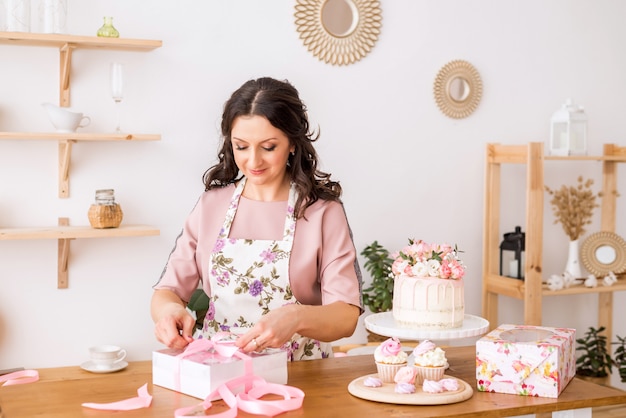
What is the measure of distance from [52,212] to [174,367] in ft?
6.20

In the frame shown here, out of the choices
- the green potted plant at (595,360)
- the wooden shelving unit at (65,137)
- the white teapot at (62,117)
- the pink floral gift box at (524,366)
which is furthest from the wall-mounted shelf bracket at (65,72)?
the green potted plant at (595,360)

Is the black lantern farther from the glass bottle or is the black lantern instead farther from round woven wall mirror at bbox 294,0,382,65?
the glass bottle

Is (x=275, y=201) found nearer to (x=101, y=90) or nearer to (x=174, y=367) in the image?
(x=174, y=367)

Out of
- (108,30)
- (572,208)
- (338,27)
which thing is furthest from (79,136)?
(572,208)

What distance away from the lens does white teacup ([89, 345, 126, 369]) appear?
337 cm

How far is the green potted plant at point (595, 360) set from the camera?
4293 millimetres

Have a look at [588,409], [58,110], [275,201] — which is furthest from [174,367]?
[58,110]

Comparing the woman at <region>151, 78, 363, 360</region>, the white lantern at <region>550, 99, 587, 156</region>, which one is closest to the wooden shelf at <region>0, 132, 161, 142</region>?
the woman at <region>151, 78, 363, 360</region>

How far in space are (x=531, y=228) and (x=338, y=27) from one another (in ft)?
4.41

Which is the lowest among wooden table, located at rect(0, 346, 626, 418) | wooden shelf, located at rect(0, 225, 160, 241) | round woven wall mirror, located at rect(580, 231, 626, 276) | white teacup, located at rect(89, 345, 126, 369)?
white teacup, located at rect(89, 345, 126, 369)

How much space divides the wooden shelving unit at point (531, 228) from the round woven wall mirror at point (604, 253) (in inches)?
3.8

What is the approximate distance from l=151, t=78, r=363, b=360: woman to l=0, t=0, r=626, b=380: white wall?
1.24 metres

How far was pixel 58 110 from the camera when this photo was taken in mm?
3273

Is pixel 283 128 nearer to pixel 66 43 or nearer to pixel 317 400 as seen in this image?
pixel 317 400
